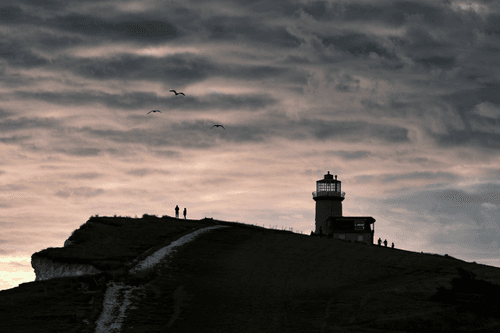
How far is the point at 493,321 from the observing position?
100.0ft

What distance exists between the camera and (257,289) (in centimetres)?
3684

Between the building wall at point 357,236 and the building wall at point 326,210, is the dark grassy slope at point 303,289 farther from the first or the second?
the building wall at point 326,210

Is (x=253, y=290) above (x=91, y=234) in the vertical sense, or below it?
below

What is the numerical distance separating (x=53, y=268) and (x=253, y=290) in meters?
17.3

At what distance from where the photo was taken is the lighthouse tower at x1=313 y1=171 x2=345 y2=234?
315 ft

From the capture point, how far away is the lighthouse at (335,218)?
88125 millimetres

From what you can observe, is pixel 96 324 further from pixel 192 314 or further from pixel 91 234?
pixel 91 234

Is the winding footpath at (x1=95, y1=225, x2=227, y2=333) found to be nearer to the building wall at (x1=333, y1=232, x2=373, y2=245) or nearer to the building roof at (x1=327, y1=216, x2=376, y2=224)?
the building wall at (x1=333, y1=232, x2=373, y2=245)

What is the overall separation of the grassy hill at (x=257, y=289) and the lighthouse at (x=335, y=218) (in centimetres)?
3204

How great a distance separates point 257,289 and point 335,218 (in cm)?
5530

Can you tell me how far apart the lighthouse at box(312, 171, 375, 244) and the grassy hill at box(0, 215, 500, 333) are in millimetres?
32036

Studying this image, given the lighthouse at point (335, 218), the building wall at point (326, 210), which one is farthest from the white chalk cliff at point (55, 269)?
the building wall at point (326, 210)

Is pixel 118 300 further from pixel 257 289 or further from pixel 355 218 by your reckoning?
pixel 355 218

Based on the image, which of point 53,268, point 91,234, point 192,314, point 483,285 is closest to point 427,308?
point 483,285
